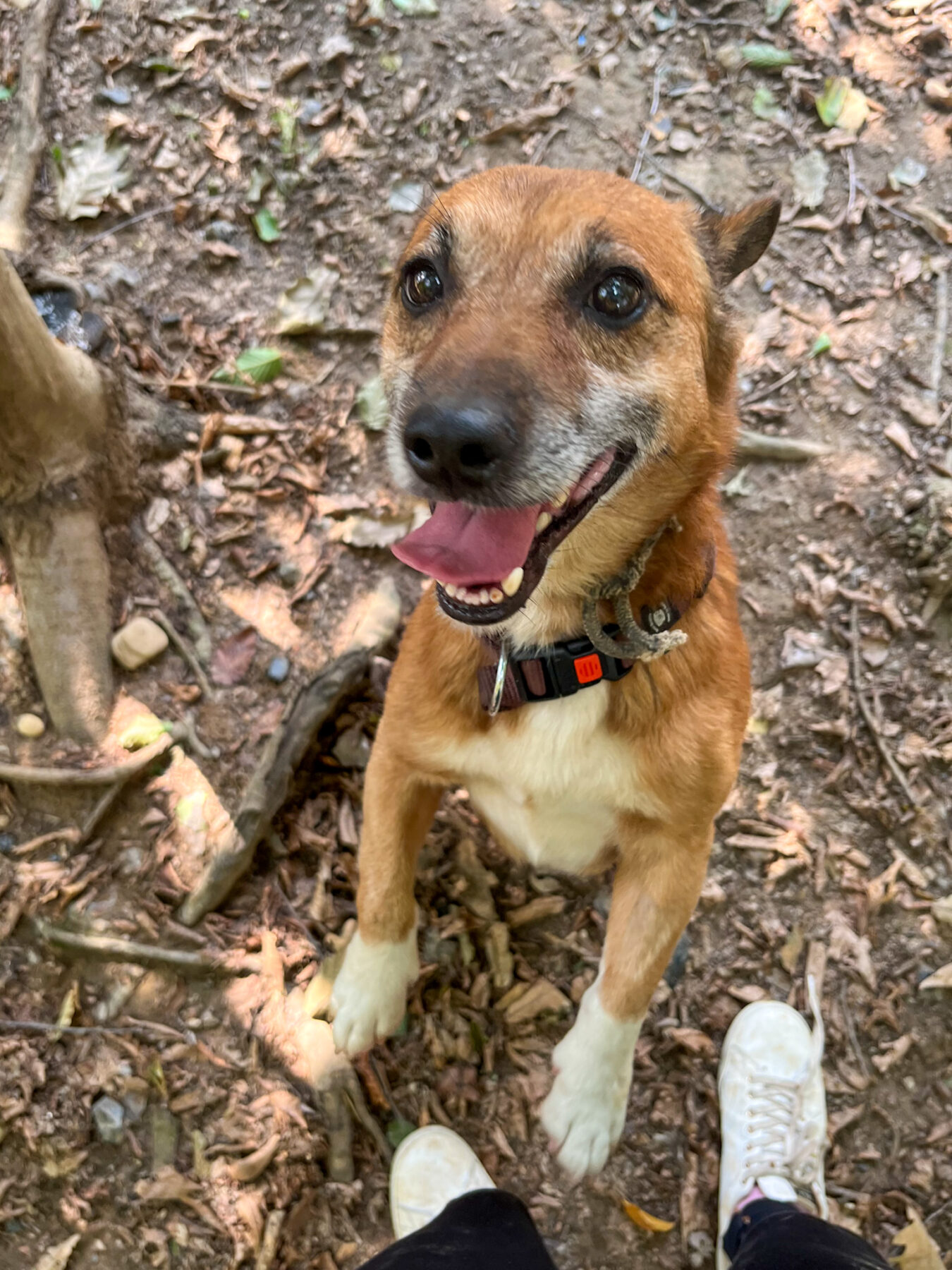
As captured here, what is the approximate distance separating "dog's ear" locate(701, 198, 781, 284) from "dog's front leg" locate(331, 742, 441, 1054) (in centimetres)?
167

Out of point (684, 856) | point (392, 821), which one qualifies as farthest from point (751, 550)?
point (392, 821)

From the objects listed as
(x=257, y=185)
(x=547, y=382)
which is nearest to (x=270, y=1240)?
(x=547, y=382)

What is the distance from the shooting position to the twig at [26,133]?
3795mm

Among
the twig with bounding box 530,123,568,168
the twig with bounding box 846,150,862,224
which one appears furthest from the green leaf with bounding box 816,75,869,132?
the twig with bounding box 530,123,568,168

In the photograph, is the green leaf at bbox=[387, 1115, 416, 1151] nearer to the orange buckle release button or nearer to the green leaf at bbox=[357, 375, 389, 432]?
the orange buckle release button

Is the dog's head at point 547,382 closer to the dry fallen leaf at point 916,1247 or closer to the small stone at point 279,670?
the small stone at point 279,670

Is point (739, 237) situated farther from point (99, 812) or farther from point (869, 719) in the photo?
point (99, 812)

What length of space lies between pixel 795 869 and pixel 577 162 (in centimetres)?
352

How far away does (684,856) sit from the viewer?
250 centimetres

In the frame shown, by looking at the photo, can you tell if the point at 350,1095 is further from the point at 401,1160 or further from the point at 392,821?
the point at 392,821

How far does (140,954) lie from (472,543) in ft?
6.51

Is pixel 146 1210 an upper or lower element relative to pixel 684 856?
lower

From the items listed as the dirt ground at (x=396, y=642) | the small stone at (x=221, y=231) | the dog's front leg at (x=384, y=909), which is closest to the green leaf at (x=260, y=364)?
the dirt ground at (x=396, y=642)

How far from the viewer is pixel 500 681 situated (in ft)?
7.49
